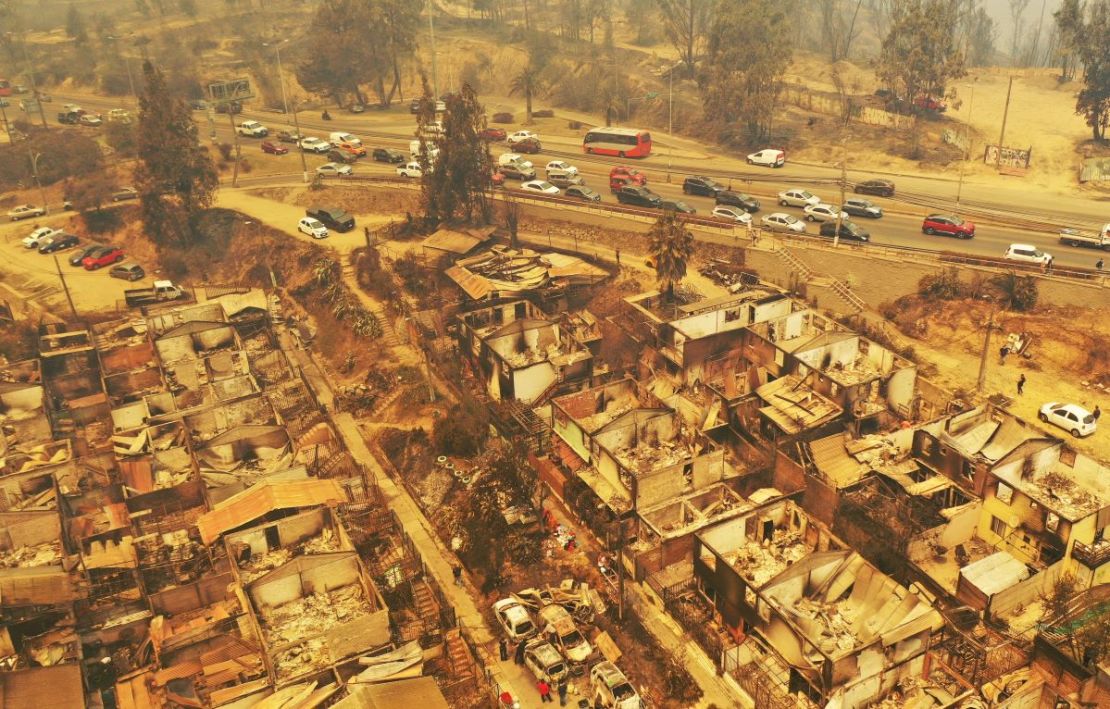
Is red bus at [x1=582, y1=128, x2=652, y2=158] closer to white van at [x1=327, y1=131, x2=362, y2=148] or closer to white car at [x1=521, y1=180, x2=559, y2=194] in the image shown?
white car at [x1=521, y1=180, x2=559, y2=194]

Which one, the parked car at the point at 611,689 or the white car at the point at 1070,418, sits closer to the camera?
the parked car at the point at 611,689

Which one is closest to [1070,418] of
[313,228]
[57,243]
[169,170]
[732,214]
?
[732,214]

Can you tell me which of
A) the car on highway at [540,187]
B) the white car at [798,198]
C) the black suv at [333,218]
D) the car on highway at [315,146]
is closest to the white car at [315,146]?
the car on highway at [315,146]

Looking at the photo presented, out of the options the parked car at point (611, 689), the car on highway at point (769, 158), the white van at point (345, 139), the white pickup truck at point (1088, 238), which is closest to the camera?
the parked car at point (611, 689)

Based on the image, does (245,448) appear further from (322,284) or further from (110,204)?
(110,204)

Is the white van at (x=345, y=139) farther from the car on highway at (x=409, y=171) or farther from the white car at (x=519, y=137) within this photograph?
the white car at (x=519, y=137)

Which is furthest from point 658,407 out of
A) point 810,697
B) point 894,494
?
point 810,697

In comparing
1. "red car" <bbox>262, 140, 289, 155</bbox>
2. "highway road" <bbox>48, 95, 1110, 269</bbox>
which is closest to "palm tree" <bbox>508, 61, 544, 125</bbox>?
"highway road" <bbox>48, 95, 1110, 269</bbox>
